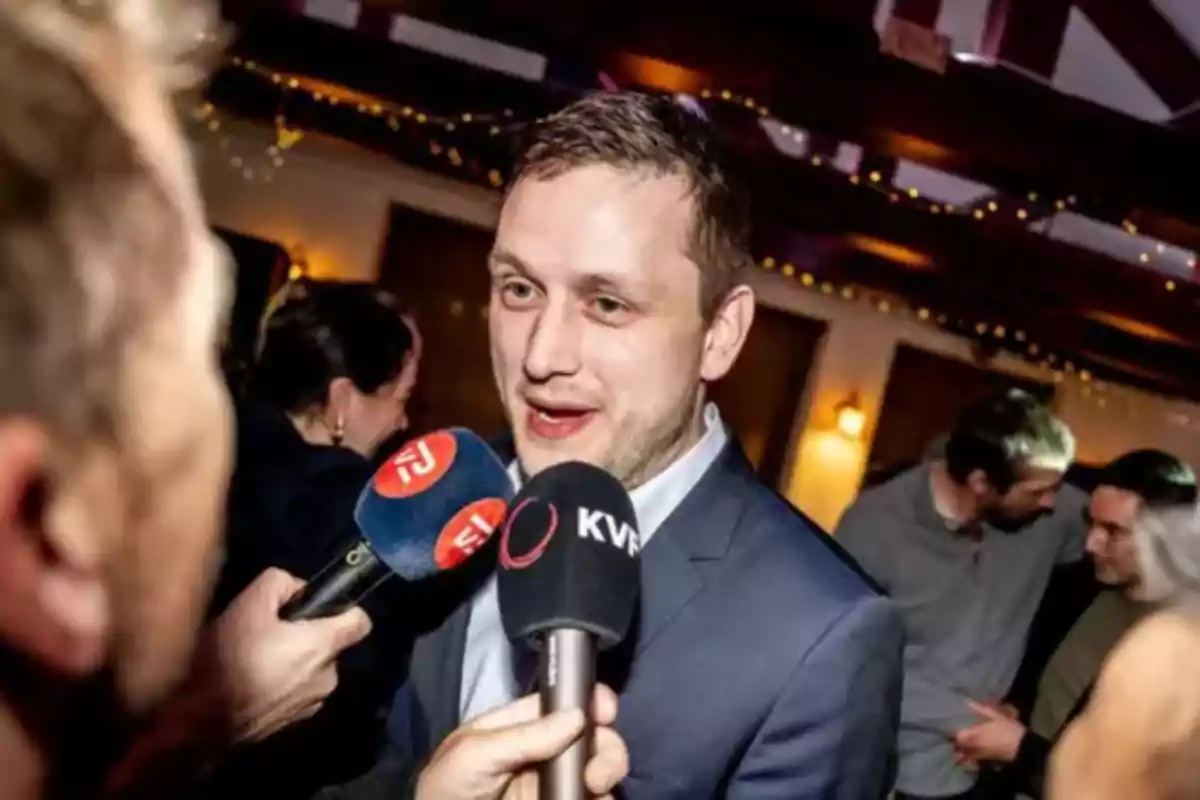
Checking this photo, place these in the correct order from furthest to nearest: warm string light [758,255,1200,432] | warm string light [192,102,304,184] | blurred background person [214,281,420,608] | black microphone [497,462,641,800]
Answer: warm string light [758,255,1200,432], warm string light [192,102,304,184], blurred background person [214,281,420,608], black microphone [497,462,641,800]

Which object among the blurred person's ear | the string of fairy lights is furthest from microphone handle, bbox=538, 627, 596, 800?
the string of fairy lights

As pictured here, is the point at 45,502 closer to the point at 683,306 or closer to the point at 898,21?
the point at 683,306

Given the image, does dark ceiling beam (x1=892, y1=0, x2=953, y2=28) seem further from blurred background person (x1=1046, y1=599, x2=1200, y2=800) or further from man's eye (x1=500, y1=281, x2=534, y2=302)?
blurred background person (x1=1046, y1=599, x2=1200, y2=800)

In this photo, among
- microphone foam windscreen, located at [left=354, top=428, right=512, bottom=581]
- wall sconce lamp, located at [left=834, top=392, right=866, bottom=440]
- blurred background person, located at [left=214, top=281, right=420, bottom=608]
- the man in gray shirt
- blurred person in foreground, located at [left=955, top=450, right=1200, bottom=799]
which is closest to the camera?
microphone foam windscreen, located at [left=354, top=428, right=512, bottom=581]

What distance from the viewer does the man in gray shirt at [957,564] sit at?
8.34ft

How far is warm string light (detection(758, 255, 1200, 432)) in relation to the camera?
5.57m

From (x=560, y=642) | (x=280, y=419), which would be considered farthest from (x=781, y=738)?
(x=280, y=419)

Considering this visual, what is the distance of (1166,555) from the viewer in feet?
2.88

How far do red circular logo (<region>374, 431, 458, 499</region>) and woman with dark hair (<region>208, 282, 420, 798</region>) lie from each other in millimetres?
135

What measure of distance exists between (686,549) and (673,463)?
0.30 feet

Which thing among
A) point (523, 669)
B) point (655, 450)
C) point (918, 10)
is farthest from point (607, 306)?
point (918, 10)

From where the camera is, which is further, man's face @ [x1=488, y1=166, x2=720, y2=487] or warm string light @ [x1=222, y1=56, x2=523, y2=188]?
warm string light @ [x1=222, y1=56, x2=523, y2=188]

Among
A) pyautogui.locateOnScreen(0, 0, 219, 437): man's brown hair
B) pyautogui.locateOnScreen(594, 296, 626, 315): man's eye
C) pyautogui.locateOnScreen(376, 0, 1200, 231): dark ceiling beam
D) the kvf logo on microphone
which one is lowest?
the kvf logo on microphone

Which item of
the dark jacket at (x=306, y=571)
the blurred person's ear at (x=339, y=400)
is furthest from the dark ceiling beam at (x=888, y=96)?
the dark jacket at (x=306, y=571)
